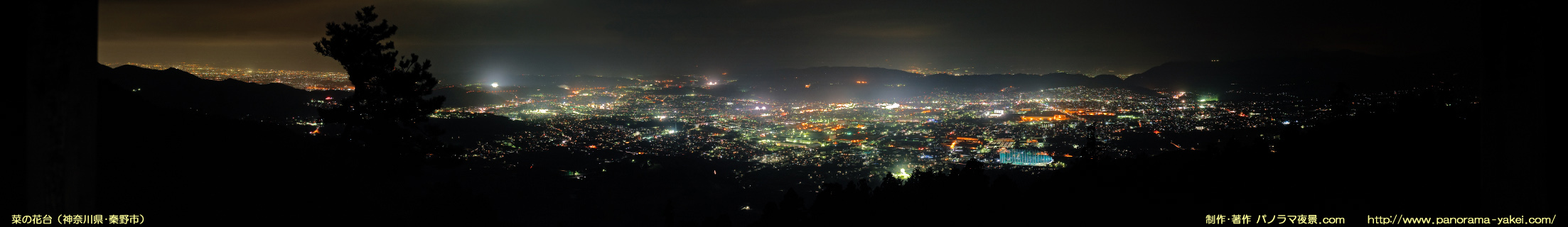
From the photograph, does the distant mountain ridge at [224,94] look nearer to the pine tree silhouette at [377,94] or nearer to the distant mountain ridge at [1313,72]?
the pine tree silhouette at [377,94]

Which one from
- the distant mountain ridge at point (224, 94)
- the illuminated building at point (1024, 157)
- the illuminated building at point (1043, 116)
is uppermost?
the distant mountain ridge at point (224, 94)

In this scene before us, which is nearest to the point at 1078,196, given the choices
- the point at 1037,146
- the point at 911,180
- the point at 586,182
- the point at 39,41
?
the point at 911,180

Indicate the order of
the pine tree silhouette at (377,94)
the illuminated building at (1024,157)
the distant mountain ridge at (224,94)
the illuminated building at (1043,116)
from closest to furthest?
the pine tree silhouette at (377,94) → the distant mountain ridge at (224,94) → the illuminated building at (1024,157) → the illuminated building at (1043,116)

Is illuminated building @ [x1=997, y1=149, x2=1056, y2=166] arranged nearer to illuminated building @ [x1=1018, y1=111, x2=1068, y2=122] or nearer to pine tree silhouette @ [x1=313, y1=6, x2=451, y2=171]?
illuminated building @ [x1=1018, y1=111, x2=1068, y2=122]

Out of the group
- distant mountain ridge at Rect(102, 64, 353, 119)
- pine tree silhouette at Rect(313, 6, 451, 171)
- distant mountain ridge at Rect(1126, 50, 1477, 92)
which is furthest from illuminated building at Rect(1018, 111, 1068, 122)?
distant mountain ridge at Rect(102, 64, 353, 119)

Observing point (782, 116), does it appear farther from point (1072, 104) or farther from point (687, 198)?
point (687, 198)

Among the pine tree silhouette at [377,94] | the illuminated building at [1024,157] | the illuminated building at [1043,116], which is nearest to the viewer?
the pine tree silhouette at [377,94]

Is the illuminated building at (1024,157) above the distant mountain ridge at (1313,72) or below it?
below

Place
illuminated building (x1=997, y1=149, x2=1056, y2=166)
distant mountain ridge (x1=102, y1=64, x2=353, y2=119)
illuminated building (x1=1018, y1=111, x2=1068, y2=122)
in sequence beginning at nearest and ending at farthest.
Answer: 1. distant mountain ridge (x1=102, y1=64, x2=353, y2=119)
2. illuminated building (x1=997, y1=149, x2=1056, y2=166)
3. illuminated building (x1=1018, y1=111, x2=1068, y2=122)

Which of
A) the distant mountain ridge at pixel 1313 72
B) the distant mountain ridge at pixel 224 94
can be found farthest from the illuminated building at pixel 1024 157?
the distant mountain ridge at pixel 224 94

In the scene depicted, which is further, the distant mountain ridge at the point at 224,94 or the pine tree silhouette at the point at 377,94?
the distant mountain ridge at the point at 224,94

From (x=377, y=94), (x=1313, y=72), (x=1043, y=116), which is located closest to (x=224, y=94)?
(x=377, y=94)

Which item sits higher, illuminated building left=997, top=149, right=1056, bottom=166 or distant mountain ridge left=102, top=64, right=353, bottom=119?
distant mountain ridge left=102, top=64, right=353, bottom=119
